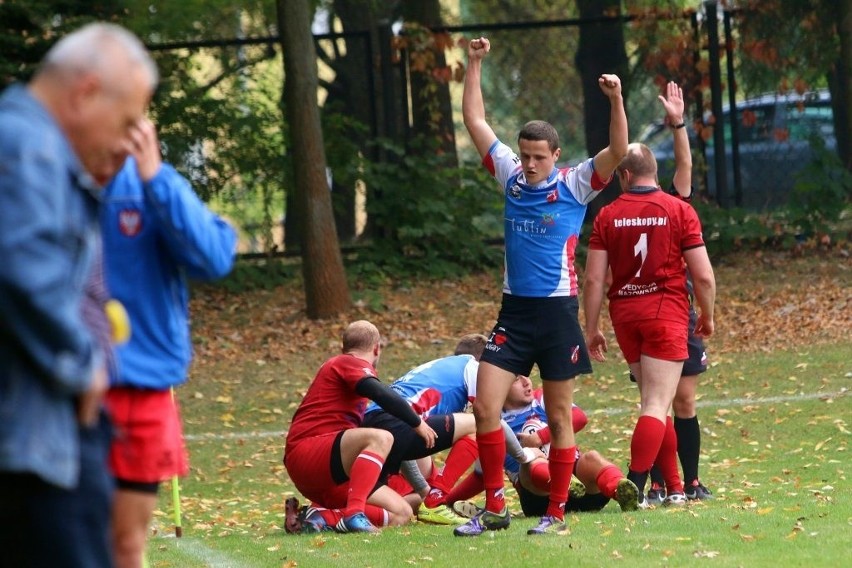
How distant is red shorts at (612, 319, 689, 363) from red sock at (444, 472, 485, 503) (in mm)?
1226

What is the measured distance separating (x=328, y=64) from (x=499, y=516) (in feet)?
43.0

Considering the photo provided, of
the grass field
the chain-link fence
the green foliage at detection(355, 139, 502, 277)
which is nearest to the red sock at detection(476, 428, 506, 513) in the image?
the grass field

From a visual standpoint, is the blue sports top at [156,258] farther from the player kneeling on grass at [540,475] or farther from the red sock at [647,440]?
the red sock at [647,440]

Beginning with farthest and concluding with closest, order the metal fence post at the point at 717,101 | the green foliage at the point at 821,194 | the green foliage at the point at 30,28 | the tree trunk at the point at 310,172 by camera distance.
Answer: the metal fence post at the point at 717,101 < the green foliage at the point at 821,194 < the tree trunk at the point at 310,172 < the green foliage at the point at 30,28

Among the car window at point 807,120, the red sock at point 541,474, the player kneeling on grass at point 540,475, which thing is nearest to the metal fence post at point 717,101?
the car window at point 807,120

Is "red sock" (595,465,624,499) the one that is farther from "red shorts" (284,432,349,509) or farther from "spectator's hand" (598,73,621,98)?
"spectator's hand" (598,73,621,98)

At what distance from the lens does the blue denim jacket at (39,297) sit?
291 centimetres

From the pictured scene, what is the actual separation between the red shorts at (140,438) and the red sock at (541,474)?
4208 mm

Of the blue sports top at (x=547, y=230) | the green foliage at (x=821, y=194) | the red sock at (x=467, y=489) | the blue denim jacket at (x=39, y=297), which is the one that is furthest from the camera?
the green foliage at (x=821, y=194)

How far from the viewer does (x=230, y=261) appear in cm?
400

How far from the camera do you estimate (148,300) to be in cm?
404

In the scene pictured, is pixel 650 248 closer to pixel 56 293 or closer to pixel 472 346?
pixel 472 346

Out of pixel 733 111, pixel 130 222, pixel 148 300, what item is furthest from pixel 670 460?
pixel 733 111

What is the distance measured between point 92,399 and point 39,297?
366 millimetres
